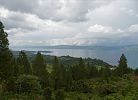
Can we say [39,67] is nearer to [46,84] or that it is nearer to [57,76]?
[46,84]

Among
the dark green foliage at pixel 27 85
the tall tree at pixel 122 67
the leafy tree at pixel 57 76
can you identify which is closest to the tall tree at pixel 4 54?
the dark green foliage at pixel 27 85

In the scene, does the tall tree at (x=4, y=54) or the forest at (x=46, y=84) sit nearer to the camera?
the tall tree at (x=4, y=54)

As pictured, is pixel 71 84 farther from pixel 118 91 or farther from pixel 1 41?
pixel 1 41

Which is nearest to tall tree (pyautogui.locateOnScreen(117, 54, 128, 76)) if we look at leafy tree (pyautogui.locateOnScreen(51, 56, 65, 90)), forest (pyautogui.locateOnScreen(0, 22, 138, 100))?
forest (pyautogui.locateOnScreen(0, 22, 138, 100))

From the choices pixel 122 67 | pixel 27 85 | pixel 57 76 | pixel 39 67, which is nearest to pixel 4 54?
pixel 27 85

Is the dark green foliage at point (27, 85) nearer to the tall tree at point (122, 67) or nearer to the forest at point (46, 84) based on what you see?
the forest at point (46, 84)

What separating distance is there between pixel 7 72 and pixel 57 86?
37929 millimetres

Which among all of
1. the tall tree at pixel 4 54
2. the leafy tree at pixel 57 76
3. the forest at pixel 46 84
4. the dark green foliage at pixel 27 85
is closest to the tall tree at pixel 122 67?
the forest at pixel 46 84

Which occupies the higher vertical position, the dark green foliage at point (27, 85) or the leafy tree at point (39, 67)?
the leafy tree at point (39, 67)

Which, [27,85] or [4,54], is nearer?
[4,54]

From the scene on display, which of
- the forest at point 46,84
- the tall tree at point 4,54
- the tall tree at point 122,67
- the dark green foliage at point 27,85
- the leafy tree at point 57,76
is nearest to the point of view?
the tall tree at point 4,54

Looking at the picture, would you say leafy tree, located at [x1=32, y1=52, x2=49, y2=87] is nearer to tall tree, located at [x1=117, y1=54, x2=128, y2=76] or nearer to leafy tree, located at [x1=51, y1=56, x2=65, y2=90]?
leafy tree, located at [x1=51, y1=56, x2=65, y2=90]

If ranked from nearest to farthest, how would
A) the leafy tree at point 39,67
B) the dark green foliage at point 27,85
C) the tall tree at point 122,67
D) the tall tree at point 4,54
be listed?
the tall tree at point 4,54, the dark green foliage at point 27,85, the leafy tree at point 39,67, the tall tree at point 122,67

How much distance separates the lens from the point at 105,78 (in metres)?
101
